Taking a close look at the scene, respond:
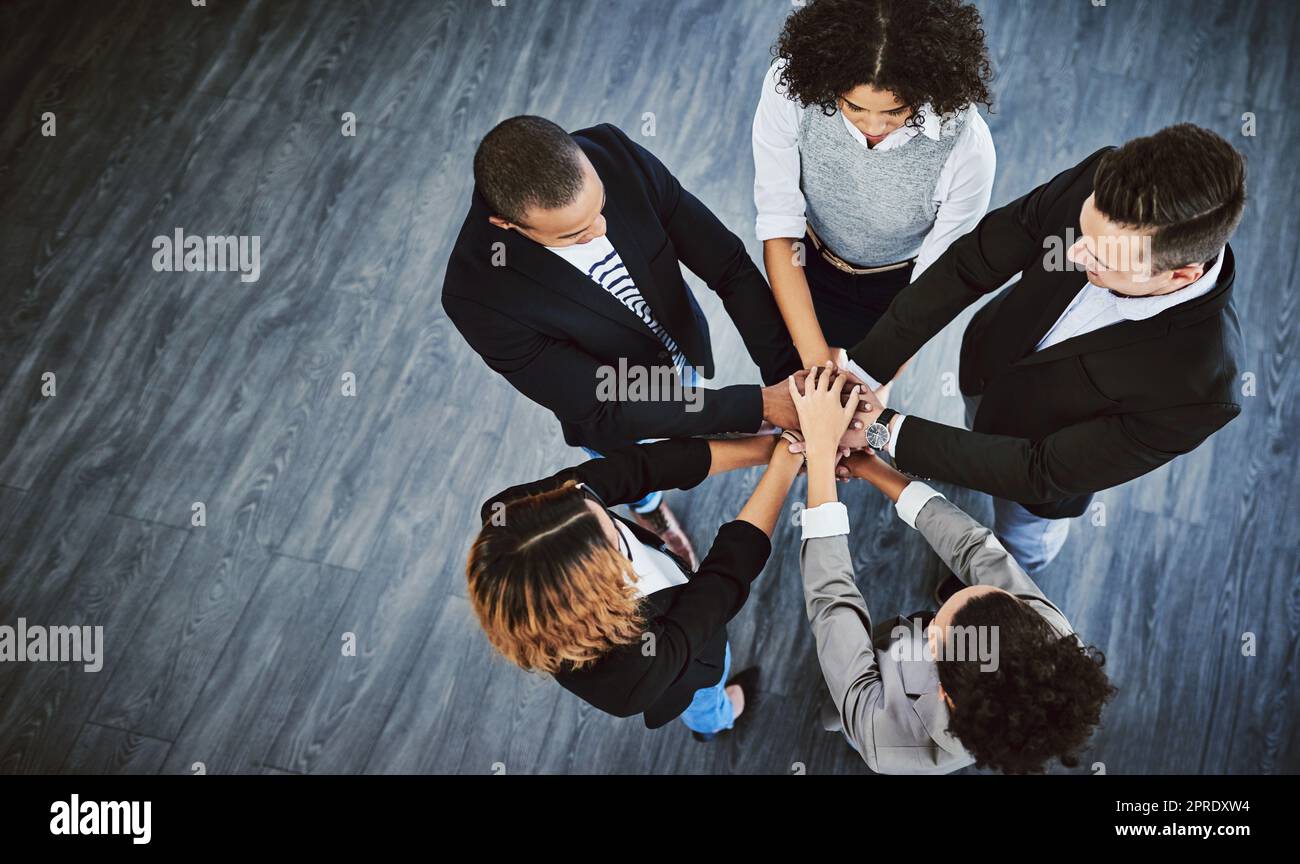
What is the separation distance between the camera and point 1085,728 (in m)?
1.56

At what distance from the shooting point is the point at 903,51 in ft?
5.23

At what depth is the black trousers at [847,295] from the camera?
2205 mm

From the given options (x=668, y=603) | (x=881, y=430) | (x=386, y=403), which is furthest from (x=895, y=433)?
(x=386, y=403)

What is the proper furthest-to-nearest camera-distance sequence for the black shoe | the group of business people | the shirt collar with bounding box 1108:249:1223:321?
the black shoe, the group of business people, the shirt collar with bounding box 1108:249:1223:321

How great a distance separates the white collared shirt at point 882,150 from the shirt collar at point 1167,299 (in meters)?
0.41

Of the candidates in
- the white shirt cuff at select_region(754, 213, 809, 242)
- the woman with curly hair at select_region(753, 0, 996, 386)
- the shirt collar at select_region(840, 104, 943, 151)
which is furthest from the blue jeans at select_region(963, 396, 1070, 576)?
the shirt collar at select_region(840, 104, 943, 151)

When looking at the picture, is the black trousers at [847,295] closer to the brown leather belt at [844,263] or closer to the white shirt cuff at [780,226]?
the brown leather belt at [844,263]

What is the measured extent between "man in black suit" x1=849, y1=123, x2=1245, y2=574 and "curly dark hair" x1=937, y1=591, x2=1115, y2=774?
38 centimetres

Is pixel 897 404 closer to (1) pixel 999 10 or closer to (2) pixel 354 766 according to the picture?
(1) pixel 999 10

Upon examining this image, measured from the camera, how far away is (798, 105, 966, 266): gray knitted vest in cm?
176

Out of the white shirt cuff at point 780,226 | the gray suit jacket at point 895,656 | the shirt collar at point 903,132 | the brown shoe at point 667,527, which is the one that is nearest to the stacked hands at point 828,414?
the gray suit jacket at point 895,656

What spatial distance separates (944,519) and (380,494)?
1977mm

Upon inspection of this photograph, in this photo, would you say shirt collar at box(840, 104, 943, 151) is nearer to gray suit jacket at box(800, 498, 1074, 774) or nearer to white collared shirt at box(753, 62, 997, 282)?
A: white collared shirt at box(753, 62, 997, 282)
